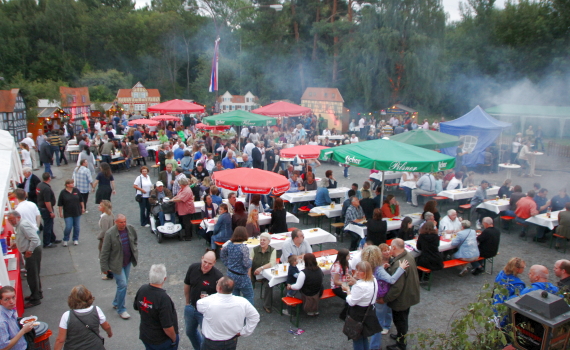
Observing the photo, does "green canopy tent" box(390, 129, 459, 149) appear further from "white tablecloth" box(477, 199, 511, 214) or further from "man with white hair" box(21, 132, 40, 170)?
"man with white hair" box(21, 132, 40, 170)

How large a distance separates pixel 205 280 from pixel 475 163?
13696 millimetres

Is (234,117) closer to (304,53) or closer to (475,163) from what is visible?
(475,163)

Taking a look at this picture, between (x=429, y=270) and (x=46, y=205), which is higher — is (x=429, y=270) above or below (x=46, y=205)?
below

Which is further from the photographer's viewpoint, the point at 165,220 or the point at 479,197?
the point at 479,197

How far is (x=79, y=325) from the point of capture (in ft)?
12.5

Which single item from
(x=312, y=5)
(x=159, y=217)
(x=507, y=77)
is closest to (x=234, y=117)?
(x=159, y=217)

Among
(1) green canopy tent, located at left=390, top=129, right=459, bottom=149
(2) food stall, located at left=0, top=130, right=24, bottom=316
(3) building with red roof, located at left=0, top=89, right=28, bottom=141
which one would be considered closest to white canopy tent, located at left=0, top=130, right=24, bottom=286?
(2) food stall, located at left=0, top=130, right=24, bottom=316

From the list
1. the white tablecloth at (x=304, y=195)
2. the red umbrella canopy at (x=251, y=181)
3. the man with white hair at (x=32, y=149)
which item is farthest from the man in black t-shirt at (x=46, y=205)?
the man with white hair at (x=32, y=149)

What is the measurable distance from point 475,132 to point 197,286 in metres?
13.8

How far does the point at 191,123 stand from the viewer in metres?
26.3

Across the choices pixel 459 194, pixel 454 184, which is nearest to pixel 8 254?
pixel 459 194

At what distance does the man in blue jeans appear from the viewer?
5555mm

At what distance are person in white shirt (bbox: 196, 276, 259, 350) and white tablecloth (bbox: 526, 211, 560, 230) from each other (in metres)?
7.50

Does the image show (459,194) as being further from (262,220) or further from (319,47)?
(319,47)
